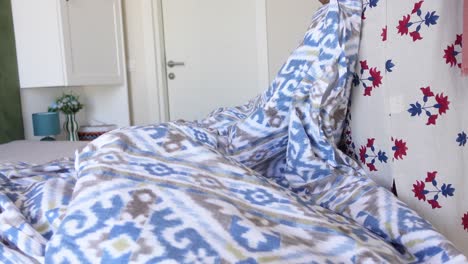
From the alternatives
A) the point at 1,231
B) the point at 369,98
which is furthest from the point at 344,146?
the point at 1,231

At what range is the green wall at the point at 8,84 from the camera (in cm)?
235

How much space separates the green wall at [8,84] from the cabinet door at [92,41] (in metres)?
0.31

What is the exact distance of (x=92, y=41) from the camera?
8.99 ft

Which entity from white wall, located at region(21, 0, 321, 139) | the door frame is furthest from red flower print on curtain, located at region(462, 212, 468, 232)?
the door frame

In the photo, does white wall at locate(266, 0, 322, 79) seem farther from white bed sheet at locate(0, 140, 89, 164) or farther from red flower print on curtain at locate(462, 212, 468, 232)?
red flower print on curtain at locate(462, 212, 468, 232)

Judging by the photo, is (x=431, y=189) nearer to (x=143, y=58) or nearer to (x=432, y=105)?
(x=432, y=105)

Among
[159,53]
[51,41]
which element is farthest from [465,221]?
[159,53]

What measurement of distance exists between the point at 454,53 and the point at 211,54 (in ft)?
8.96

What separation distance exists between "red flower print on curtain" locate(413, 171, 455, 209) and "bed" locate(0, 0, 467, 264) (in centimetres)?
11

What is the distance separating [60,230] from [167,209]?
125mm

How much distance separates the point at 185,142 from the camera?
2.19 feet

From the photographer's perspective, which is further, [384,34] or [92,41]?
[92,41]

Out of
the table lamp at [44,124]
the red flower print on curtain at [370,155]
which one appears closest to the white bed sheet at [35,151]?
the table lamp at [44,124]

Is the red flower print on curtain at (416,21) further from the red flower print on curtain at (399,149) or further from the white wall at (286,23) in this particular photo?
the white wall at (286,23)
